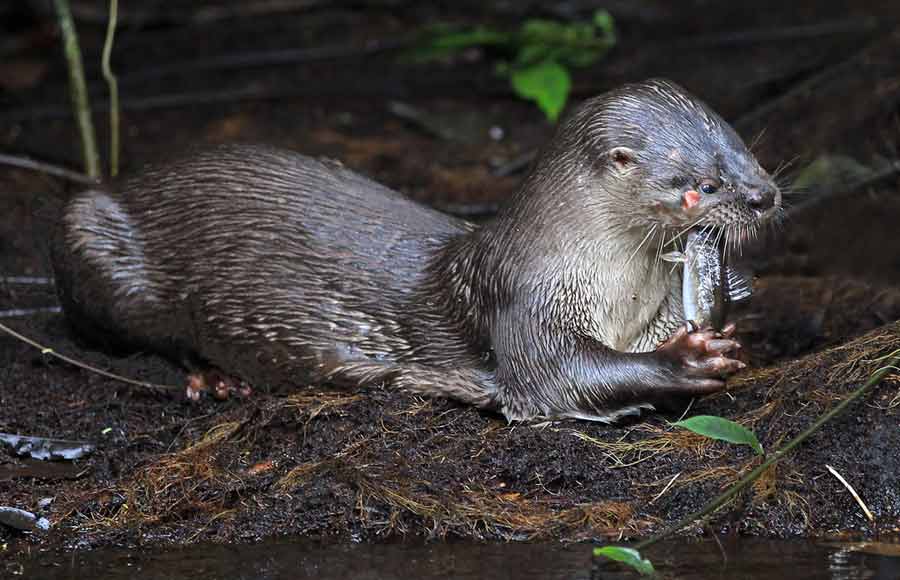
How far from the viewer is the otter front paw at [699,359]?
3597 mm

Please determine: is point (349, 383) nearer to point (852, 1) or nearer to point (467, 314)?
point (467, 314)

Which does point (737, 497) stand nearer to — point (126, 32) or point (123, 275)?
point (123, 275)

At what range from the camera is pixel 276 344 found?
167 inches

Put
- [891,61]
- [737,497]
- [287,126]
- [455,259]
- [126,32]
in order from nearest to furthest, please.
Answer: [737,497] < [455,259] < [891,61] < [287,126] < [126,32]

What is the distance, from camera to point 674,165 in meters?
3.69

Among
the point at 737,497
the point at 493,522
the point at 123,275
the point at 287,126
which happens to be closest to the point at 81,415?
the point at 123,275

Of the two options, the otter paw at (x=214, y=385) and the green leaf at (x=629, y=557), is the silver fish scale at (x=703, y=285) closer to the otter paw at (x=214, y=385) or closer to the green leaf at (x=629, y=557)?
the green leaf at (x=629, y=557)

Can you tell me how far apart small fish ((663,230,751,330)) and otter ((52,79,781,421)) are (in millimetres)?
52

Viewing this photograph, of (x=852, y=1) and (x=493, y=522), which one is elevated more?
(x=852, y=1)

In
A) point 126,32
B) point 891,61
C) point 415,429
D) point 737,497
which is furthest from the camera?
point 126,32

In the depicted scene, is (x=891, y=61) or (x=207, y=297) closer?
(x=207, y=297)

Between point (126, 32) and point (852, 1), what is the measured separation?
374 centimetres

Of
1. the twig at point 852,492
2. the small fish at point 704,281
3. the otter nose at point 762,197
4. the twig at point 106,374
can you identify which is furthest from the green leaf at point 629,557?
the twig at point 106,374

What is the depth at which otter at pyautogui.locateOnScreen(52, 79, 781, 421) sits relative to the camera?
12.2 feet
